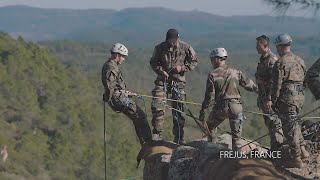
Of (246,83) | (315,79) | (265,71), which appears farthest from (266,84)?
(315,79)

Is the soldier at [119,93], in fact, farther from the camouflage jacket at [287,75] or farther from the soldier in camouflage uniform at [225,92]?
the camouflage jacket at [287,75]

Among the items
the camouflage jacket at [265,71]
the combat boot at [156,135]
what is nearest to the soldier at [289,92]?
the camouflage jacket at [265,71]

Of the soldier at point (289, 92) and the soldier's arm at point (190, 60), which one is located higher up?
the soldier's arm at point (190, 60)

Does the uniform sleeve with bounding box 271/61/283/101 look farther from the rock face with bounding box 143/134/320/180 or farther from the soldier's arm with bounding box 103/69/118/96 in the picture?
the soldier's arm with bounding box 103/69/118/96

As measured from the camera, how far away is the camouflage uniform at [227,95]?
1040 centimetres

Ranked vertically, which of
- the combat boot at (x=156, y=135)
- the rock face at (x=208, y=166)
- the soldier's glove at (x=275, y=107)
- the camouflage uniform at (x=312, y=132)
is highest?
the soldier's glove at (x=275, y=107)

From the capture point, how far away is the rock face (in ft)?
28.1

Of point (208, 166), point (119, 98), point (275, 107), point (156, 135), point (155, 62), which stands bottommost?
point (208, 166)

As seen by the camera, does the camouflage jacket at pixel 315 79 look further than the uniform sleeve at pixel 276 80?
No

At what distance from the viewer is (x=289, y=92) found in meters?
9.53

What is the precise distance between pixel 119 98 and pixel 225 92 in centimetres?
237

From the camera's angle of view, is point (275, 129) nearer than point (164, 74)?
Yes

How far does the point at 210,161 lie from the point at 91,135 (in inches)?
2994

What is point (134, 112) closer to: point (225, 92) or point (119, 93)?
point (119, 93)
